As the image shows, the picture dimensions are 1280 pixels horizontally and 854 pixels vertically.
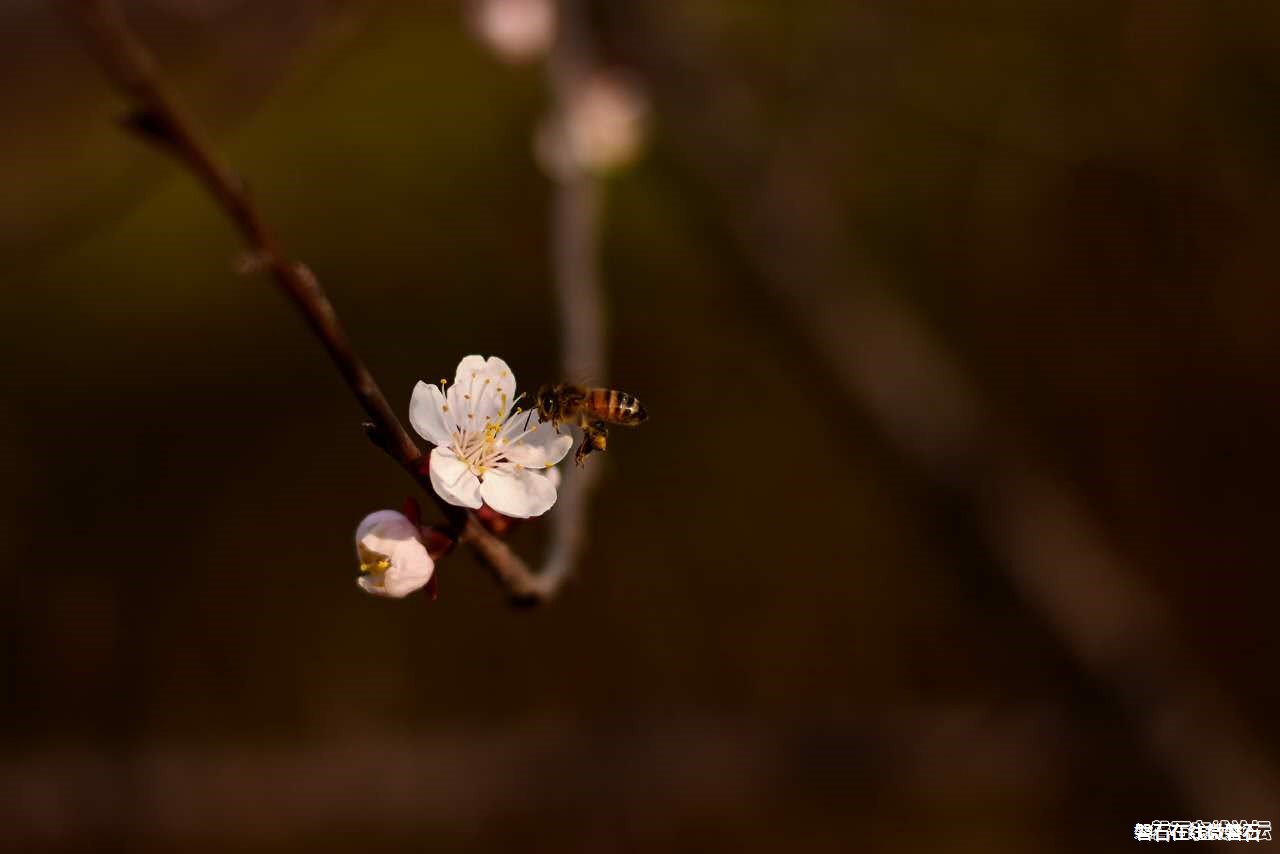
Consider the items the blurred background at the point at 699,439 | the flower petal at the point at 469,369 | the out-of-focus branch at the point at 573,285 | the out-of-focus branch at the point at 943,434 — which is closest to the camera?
the flower petal at the point at 469,369

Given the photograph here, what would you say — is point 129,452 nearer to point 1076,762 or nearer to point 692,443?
point 692,443

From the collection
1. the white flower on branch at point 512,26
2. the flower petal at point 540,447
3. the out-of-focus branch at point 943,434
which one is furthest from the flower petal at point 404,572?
the white flower on branch at point 512,26

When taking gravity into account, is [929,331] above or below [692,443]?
above

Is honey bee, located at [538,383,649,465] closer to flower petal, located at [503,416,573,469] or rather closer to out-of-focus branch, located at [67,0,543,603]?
flower petal, located at [503,416,573,469]

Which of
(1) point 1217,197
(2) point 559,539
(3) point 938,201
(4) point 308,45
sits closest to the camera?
(2) point 559,539

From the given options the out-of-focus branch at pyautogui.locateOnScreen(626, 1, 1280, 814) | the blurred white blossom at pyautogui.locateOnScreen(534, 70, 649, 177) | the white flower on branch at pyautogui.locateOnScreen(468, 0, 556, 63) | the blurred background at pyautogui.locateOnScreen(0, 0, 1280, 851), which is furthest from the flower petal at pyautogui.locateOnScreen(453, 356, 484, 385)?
the white flower on branch at pyautogui.locateOnScreen(468, 0, 556, 63)

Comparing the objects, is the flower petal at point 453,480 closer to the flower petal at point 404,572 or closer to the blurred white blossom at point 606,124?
the flower petal at point 404,572

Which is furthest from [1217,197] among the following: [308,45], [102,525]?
[102,525]

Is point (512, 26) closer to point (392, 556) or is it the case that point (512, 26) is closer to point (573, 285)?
point (573, 285)
